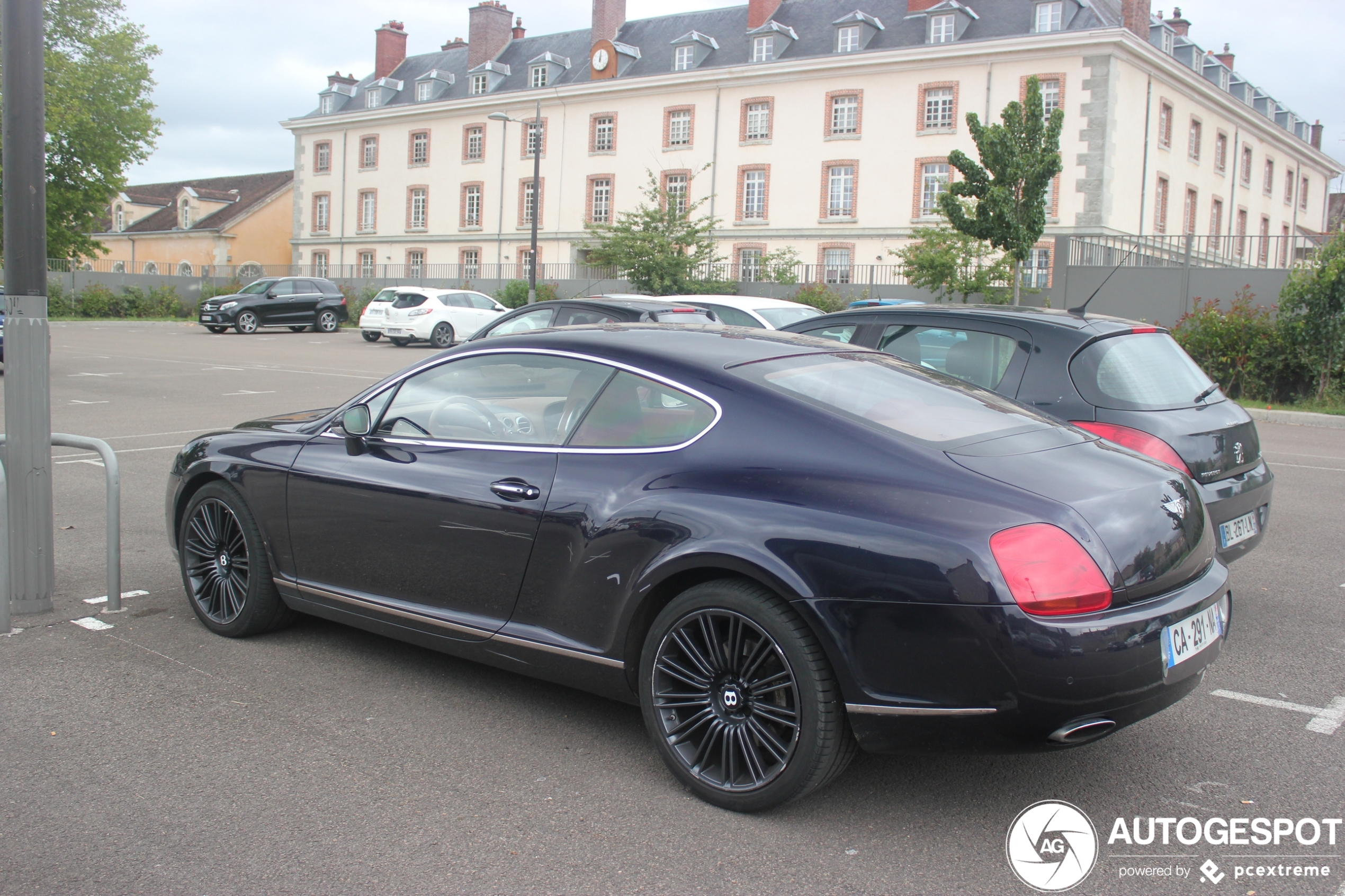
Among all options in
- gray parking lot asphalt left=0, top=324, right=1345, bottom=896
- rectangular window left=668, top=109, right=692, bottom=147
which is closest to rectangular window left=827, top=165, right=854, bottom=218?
rectangular window left=668, top=109, right=692, bottom=147

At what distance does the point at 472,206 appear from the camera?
5328cm

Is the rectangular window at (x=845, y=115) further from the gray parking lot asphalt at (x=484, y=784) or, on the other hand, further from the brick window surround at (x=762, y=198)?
the gray parking lot asphalt at (x=484, y=784)

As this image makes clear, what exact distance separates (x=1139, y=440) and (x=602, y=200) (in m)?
45.7

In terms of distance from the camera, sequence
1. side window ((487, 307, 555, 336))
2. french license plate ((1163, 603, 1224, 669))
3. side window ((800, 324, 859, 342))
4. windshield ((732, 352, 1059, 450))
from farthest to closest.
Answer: side window ((487, 307, 555, 336)) → side window ((800, 324, 859, 342)) → windshield ((732, 352, 1059, 450)) → french license plate ((1163, 603, 1224, 669))

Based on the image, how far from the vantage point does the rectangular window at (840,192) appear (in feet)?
140

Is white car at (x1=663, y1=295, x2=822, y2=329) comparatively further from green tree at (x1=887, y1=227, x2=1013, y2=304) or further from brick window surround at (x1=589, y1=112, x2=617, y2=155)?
brick window surround at (x1=589, y1=112, x2=617, y2=155)

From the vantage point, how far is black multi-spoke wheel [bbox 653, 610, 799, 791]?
3275mm

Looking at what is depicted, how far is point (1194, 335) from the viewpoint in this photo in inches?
773

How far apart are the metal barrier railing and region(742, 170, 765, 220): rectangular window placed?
4119 cm

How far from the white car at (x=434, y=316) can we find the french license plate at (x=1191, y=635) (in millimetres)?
26900

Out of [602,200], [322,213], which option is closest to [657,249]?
[602,200]

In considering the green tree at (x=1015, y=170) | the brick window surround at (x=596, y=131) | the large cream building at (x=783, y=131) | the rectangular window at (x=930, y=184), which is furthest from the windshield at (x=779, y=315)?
the brick window surround at (x=596, y=131)

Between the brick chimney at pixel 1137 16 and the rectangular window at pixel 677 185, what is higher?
the brick chimney at pixel 1137 16

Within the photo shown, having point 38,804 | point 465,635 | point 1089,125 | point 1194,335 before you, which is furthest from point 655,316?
point 1089,125
